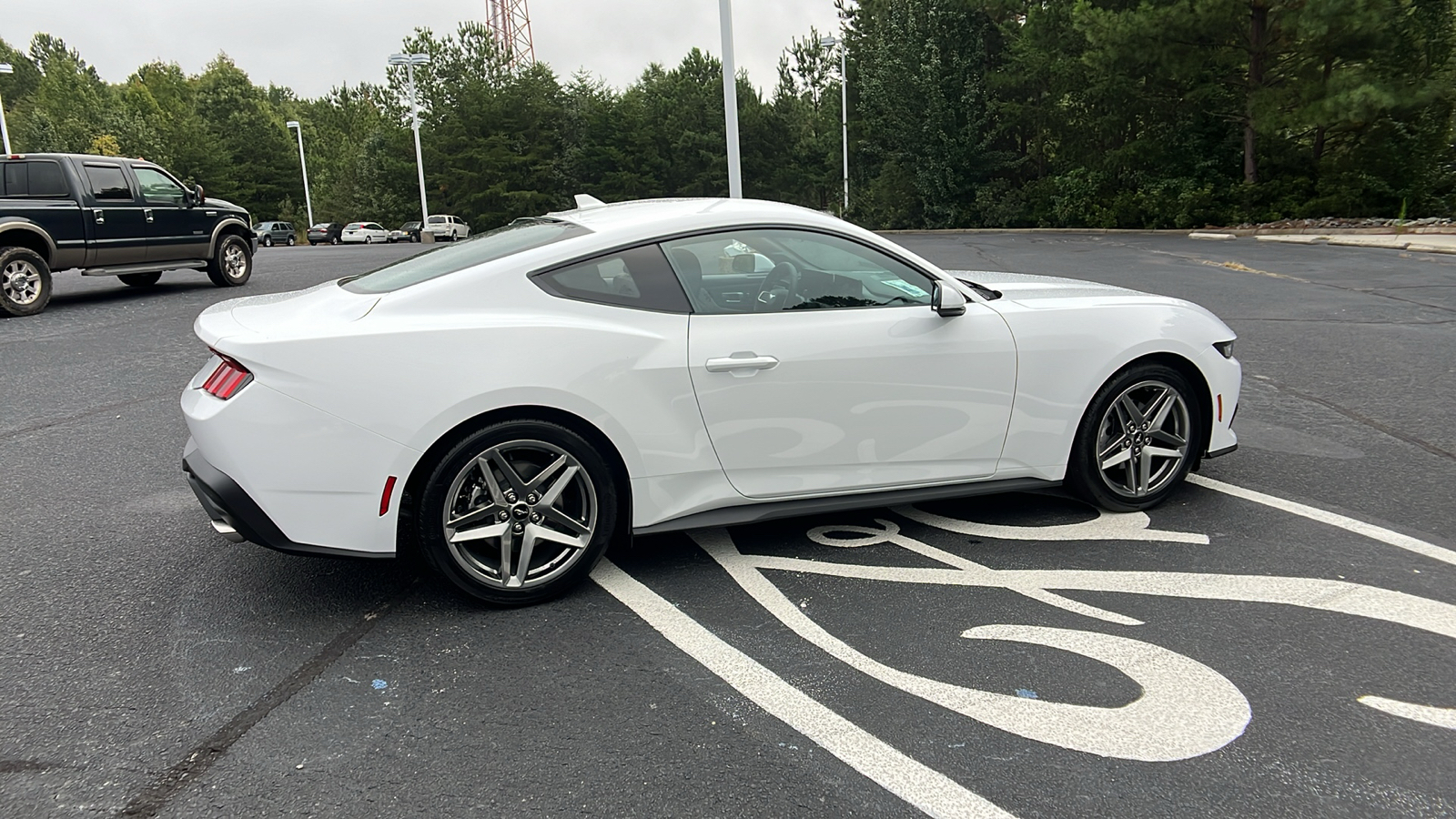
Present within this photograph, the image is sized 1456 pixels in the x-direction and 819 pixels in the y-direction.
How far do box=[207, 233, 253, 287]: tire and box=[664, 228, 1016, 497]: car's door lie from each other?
44.0 ft

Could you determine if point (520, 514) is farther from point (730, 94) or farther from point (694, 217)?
point (730, 94)

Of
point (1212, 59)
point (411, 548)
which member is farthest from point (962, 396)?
point (1212, 59)

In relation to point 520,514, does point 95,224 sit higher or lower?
higher

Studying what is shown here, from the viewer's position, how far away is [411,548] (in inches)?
167

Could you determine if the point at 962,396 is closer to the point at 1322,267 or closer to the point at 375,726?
the point at 375,726

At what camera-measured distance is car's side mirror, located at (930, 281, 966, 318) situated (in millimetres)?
4051

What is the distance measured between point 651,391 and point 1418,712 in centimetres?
266

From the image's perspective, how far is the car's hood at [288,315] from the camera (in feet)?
11.6

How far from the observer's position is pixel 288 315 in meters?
3.70

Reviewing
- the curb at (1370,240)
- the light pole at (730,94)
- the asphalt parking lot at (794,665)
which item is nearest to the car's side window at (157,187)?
the light pole at (730,94)

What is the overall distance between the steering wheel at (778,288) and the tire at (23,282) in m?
11.8

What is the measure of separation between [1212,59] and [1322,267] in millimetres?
12749

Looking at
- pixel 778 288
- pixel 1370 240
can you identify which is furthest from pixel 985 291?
pixel 1370 240

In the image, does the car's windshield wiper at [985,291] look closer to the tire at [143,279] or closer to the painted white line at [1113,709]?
the painted white line at [1113,709]
